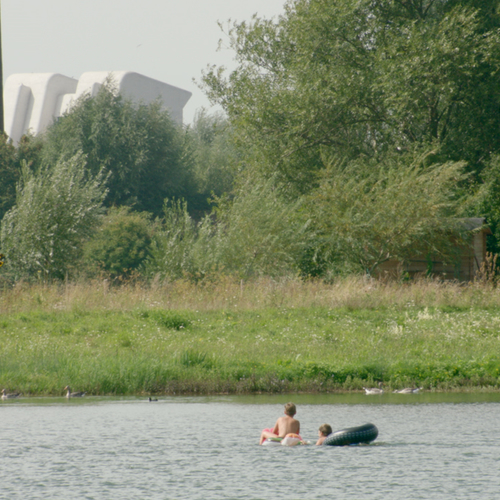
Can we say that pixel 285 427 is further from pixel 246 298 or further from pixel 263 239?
pixel 263 239

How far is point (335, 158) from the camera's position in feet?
141

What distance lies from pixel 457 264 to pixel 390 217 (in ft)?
15.7

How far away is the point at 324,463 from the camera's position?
13.3 metres

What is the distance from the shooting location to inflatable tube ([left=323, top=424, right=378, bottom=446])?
13844 mm

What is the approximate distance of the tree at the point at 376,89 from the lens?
39.5 meters

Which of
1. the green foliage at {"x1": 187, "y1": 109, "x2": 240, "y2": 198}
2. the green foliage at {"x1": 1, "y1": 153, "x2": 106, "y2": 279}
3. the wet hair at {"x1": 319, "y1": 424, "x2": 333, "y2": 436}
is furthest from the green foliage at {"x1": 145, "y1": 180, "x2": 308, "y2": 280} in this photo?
the green foliage at {"x1": 187, "y1": 109, "x2": 240, "y2": 198}

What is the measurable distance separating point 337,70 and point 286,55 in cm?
718

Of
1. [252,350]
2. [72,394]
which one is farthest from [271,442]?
[252,350]

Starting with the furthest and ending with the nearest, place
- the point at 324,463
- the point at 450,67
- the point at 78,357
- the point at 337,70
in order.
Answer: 1. the point at 337,70
2. the point at 450,67
3. the point at 78,357
4. the point at 324,463

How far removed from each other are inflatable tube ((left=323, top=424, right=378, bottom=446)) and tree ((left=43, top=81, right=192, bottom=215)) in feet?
164

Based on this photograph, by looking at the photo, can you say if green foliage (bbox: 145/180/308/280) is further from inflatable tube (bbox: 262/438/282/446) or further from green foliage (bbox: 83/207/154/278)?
inflatable tube (bbox: 262/438/282/446)

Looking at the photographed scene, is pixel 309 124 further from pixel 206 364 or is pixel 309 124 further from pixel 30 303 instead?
pixel 206 364

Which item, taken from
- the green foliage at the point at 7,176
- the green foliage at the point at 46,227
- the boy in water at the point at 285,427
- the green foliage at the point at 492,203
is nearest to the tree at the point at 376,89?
the green foliage at the point at 492,203

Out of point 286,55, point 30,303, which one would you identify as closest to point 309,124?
point 286,55
